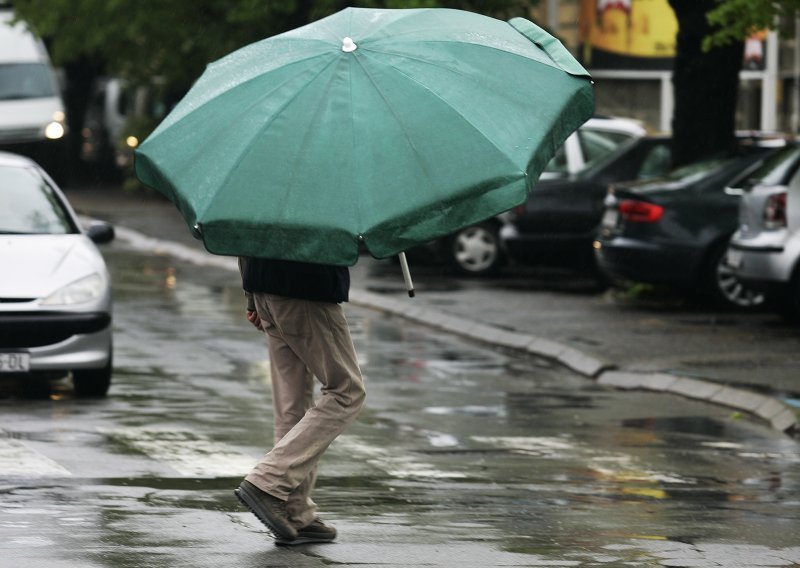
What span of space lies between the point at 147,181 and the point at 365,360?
7.29 meters

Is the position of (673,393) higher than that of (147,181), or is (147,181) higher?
(147,181)

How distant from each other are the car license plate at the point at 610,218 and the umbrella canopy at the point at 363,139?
10971 mm

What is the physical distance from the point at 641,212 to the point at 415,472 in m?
8.83

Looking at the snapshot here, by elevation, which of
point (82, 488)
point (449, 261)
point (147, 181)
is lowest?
point (449, 261)

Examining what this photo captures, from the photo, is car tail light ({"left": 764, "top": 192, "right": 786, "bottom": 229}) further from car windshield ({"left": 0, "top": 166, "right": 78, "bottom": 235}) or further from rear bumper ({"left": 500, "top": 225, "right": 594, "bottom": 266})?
car windshield ({"left": 0, "top": 166, "right": 78, "bottom": 235})

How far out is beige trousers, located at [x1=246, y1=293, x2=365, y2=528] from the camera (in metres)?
7.36

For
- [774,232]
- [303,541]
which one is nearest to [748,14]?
→ [774,232]

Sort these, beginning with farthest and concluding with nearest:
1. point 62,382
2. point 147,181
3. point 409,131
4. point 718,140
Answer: point 718,140 < point 62,382 < point 147,181 < point 409,131

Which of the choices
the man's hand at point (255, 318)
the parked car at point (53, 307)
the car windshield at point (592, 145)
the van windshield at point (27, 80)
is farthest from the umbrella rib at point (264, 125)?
the van windshield at point (27, 80)

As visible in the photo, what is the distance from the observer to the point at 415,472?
942 cm

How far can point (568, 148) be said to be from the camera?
21.5 m

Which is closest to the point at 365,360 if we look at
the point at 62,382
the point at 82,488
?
the point at 62,382

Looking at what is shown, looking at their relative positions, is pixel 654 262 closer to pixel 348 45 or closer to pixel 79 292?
pixel 79 292

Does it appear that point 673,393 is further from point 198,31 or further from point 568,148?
point 198,31
